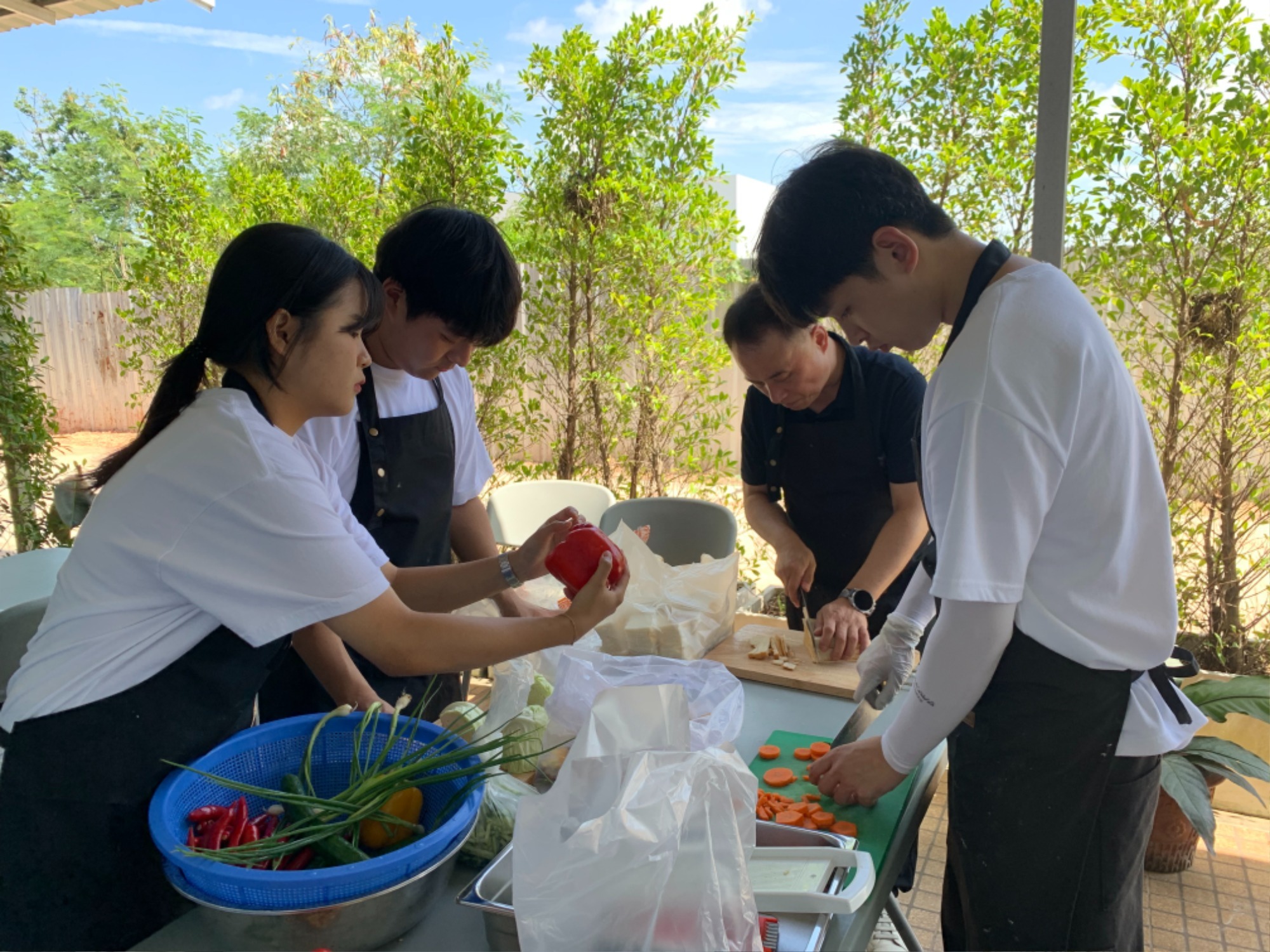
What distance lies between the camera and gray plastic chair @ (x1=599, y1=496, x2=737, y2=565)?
128 inches

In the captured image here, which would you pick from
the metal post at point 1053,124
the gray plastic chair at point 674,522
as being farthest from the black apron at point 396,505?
the metal post at point 1053,124

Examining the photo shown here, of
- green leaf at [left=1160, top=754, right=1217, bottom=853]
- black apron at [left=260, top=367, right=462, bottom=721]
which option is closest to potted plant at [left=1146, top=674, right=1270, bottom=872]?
green leaf at [left=1160, top=754, right=1217, bottom=853]

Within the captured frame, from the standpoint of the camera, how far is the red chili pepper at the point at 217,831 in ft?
3.54

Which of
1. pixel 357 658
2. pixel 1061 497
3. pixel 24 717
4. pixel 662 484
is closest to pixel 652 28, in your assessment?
pixel 662 484

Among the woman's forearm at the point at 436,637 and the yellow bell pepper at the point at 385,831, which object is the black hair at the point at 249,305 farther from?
the yellow bell pepper at the point at 385,831

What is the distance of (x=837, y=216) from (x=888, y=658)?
98cm

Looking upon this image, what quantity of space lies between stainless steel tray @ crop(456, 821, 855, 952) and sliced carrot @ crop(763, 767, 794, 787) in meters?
0.31

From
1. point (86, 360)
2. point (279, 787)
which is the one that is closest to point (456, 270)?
point (279, 787)

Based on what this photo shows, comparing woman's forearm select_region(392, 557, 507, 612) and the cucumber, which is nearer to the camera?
the cucumber

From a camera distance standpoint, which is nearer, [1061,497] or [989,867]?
[1061,497]

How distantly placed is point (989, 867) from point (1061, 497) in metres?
0.61

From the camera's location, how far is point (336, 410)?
56.4 inches

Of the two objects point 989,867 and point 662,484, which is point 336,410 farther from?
point 662,484

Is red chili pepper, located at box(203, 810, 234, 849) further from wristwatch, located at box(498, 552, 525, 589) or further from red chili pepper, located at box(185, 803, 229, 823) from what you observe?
wristwatch, located at box(498, 552, 525, 589)
